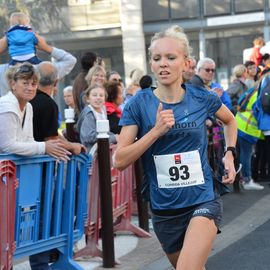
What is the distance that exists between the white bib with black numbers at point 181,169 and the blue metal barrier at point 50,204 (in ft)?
4.46

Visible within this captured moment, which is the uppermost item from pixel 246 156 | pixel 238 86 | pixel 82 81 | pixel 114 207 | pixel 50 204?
pixel 82 81

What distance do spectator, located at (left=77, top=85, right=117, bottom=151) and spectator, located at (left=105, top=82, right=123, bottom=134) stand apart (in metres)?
0.51

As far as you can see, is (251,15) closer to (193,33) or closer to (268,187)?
(193,33)

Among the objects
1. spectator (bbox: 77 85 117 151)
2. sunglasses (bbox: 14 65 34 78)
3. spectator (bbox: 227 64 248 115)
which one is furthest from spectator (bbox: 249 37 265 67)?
sunglasses (bbox: 14 65 34 78)

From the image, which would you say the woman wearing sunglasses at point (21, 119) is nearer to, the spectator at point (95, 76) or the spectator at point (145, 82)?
the spectator at point (95, 76)

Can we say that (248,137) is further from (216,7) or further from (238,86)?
(216,7)

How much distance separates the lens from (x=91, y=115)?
8.02 metres

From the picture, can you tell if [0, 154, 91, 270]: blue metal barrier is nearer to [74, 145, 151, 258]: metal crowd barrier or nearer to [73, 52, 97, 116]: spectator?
[74, 145, 151, 258]: metal crowd barrier

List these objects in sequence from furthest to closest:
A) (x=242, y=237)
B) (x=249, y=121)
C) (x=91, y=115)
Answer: (x=249, y=121), (x=242, y=237), (x=91, y=115)

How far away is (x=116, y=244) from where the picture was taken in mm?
7836

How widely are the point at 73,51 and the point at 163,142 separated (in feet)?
87.7

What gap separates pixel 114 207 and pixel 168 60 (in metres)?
3.51

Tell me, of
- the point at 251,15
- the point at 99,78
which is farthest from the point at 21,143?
the point at 251,15

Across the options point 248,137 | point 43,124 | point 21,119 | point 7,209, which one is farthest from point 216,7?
point 7,209
